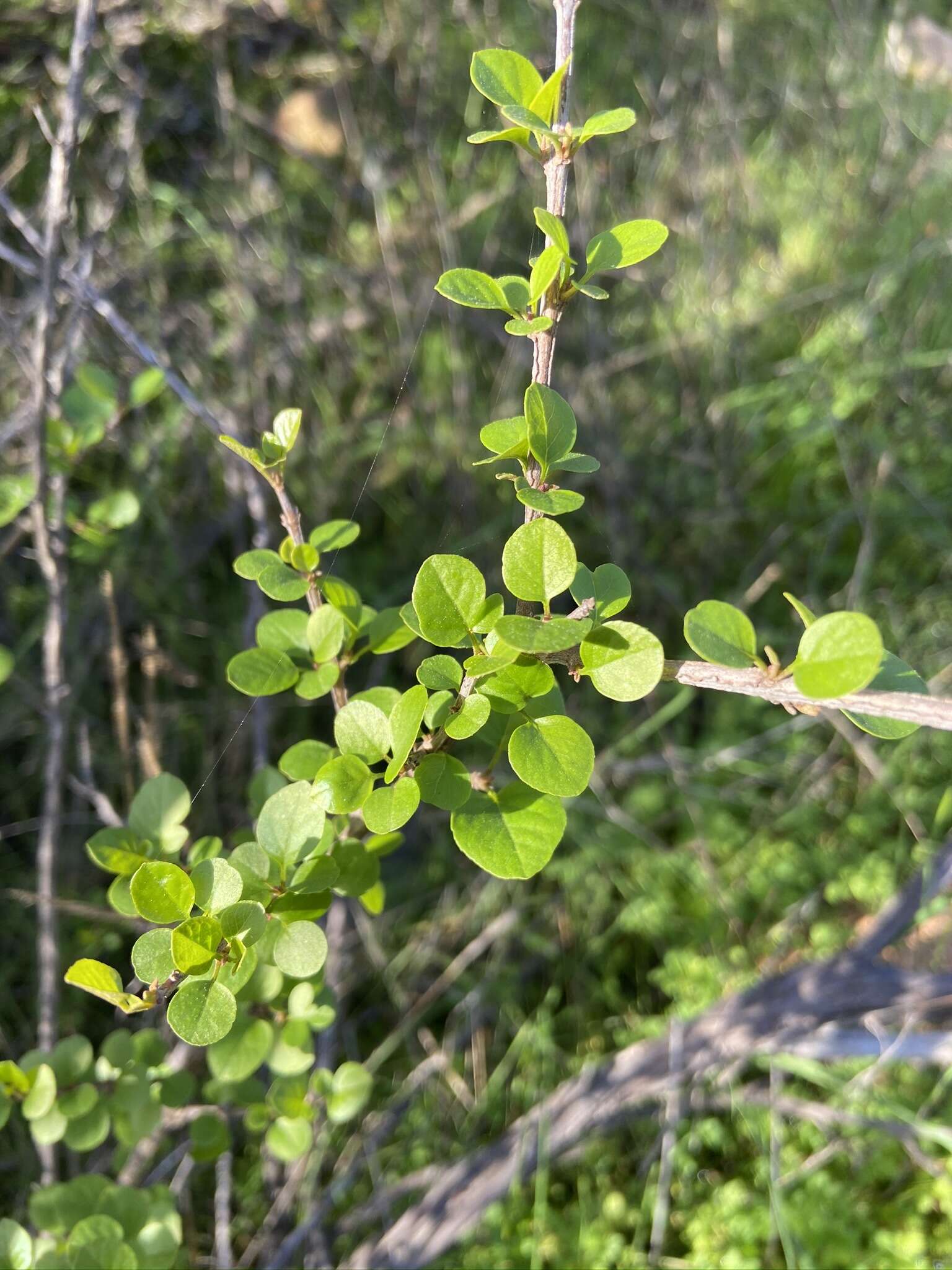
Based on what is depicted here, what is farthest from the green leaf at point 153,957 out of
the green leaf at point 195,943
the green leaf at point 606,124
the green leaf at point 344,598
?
the green leaf at point 606,124

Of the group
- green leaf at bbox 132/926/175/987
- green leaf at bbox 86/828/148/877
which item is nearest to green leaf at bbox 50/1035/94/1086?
green leaf at bbox 86/828/148/877

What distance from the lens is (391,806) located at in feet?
1.34

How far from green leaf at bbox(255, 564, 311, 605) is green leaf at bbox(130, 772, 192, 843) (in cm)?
17

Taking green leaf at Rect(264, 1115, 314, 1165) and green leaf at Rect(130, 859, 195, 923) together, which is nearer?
green leaf at Rect(130, 859, 195, 923)

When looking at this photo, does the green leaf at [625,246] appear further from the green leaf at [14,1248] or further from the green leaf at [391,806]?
the green leaf at [14,1248]

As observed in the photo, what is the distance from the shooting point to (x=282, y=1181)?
1040 millimetres

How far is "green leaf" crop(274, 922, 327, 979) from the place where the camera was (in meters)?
0.43

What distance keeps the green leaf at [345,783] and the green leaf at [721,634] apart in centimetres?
19

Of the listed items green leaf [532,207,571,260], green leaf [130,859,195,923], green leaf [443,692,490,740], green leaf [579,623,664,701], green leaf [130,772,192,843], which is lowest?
green leaf [130,772,192,843]

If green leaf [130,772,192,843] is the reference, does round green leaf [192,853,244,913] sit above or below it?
above

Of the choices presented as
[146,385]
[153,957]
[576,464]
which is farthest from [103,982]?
[146,385]

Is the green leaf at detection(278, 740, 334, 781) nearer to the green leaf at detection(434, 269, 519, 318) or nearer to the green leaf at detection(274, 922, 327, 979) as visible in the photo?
the green leaf at detection(274, 922, 327, 979)

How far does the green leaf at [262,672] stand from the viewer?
0.49m

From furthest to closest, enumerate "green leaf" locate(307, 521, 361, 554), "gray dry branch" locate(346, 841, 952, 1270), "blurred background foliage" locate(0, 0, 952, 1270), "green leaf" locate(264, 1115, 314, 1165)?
"blurred background foliage" locate(0, 0, 952, 1270), "gray dry branch" locate(346, 841, 952, 1270), "green leaf" locate(264, 1115, 314, 1165), "green leaf" locate(307, 521, 361, 554)
